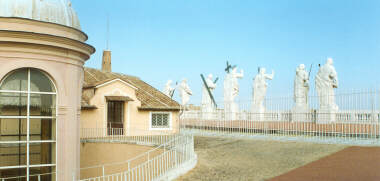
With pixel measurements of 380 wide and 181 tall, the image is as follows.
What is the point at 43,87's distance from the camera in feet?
36.3

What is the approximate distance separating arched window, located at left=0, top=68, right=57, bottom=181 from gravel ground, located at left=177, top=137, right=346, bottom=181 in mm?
4132

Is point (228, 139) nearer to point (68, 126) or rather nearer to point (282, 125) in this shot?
point (282, 125)

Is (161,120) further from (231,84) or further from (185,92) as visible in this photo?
(185,92)

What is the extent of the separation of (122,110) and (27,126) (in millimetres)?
13304

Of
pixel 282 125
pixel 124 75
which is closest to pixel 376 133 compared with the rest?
pixel 282 125

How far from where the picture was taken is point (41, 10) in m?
11.0

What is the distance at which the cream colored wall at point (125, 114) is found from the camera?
2248 centimetres

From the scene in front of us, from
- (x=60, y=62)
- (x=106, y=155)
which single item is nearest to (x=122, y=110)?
(x=106, y=155)

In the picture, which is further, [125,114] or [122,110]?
[122,110]

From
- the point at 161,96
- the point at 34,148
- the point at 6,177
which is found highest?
the point at 161,96

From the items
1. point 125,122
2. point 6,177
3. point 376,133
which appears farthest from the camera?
point 125,122

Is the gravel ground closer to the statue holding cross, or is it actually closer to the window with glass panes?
the window with glass panes

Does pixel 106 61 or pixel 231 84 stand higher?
pixel 106 61

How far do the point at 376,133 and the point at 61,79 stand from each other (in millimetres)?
11072
